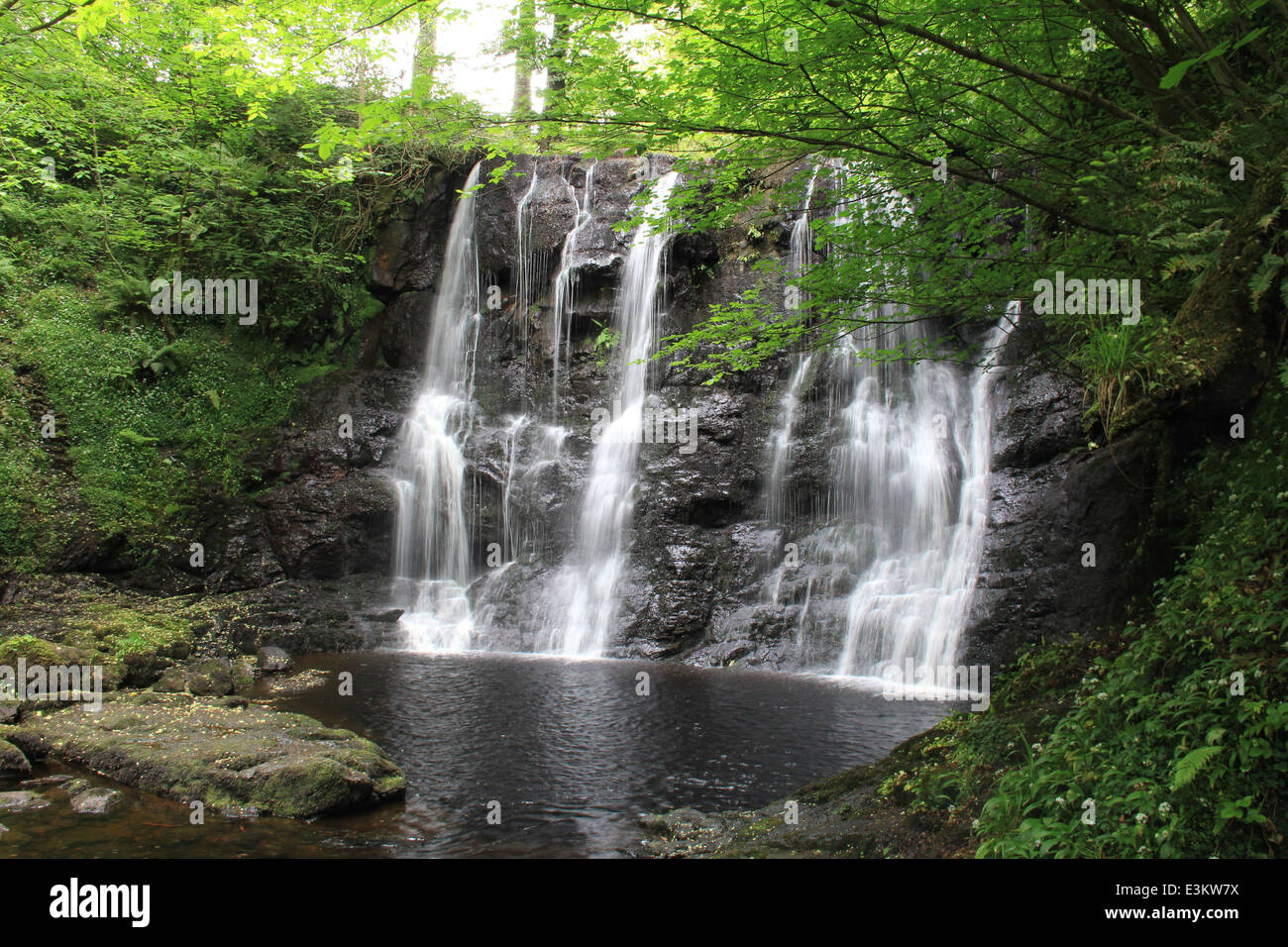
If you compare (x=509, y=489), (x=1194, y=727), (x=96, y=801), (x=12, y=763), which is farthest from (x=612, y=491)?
(x=1194, y=727)

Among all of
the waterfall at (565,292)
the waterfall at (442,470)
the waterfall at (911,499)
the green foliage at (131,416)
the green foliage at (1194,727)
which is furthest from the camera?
the waterfall at (565,292)

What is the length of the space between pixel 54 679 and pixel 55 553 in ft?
20.2

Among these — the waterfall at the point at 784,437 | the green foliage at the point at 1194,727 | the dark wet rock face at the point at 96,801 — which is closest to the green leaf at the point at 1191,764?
the green foliage at the point at 1194,727

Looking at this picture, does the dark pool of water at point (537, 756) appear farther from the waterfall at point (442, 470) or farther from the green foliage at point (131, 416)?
the green foliage at point (131, 416)

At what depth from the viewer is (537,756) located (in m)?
7.77

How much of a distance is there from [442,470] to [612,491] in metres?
4.22

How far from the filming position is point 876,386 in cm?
1516

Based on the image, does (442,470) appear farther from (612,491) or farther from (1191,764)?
(1191,764)

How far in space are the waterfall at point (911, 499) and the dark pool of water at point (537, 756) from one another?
65.7 inches

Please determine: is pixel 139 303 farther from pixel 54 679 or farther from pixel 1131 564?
pixel 1131 564

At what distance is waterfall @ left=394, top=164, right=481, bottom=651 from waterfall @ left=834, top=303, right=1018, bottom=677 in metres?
7.77

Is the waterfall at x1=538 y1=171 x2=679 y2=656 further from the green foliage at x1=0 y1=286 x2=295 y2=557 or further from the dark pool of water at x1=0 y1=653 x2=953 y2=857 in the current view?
the green foliage at x1=0 y1=286 x2=295 y2=557

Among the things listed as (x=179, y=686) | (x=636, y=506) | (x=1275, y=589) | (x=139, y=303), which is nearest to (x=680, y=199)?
(x=1275, y=589)

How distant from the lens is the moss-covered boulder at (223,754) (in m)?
6.23
